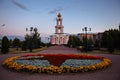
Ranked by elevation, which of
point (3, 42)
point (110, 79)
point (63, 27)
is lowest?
point (110, 79)

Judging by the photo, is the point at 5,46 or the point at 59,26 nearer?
the point at 5,46

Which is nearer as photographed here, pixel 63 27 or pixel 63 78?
pixel 63 78

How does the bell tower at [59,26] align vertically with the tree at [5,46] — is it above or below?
above

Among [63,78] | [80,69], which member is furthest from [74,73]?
[63,78]

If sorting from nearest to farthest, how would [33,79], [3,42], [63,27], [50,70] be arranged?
[33,79] → [50,70] → [3,42] → [63,27]

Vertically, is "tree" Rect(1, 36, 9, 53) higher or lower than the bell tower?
lower

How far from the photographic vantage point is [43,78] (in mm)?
8523

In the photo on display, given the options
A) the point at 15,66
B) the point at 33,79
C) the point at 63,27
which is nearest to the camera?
the point at 33,79

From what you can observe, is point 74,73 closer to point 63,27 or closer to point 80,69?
point 80,69

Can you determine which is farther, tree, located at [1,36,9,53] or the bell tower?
the bell tower

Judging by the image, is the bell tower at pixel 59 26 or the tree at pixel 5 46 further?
the bell tower at pixel 59 26

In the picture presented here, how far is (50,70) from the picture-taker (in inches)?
384

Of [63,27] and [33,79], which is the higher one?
[63,27]

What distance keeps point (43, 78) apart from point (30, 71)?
1873 millimetres
